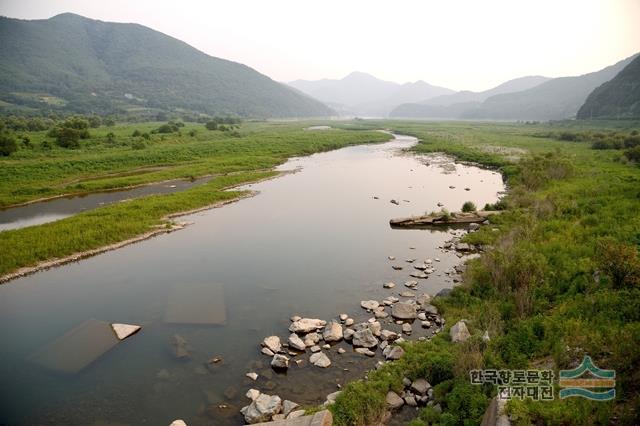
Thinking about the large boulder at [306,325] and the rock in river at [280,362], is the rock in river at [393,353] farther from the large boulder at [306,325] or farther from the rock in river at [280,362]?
the rock in river at [280,362]

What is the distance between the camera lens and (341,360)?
488 inches

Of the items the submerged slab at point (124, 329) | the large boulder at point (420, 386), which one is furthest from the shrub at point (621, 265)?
the submerged slab at point (124, 329)

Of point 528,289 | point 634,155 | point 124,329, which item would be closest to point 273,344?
point 124,329

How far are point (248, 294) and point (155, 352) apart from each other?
523cm

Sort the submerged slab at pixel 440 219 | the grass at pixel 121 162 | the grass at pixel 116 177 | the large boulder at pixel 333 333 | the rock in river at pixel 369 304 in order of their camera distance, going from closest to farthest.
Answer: the large boulder at pixel 333 333, the rock in river at pixel 369 304, the grass at pixel 116 177, the submerged slab at pixel 440 219, the grass at pixel 121 162

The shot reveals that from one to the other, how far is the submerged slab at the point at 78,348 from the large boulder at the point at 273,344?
20.6 feet

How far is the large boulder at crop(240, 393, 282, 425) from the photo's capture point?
9773mm

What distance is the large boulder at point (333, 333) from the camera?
13.5 metres

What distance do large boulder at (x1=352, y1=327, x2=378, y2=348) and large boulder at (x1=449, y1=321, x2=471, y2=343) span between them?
9.26ft

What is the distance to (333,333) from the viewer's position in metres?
13.7

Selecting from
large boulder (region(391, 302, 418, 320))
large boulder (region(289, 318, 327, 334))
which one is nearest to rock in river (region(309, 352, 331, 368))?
large boulder (region(289, 318, 327, 334))

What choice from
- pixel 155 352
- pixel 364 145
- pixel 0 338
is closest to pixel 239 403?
pixel 155 352

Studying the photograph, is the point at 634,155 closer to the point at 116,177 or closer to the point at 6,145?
the point at 116,177

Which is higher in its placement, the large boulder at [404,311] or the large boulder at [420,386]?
the large boulder at [420,386]
